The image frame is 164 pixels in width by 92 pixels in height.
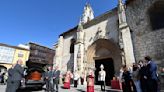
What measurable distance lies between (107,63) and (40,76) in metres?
7.00

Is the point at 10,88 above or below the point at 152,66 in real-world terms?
below

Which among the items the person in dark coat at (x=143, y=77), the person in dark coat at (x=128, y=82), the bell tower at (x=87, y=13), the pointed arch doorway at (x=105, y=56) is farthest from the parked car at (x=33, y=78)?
the bell tower at (x=87, y=13)

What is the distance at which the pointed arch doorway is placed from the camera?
39.7 feet

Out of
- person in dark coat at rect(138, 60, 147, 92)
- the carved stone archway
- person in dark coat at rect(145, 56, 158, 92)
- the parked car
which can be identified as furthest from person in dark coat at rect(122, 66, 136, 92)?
the carved stone archway

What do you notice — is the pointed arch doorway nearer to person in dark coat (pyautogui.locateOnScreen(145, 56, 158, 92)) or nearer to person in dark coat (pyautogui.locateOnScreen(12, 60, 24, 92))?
person in dark coat (pyautogui.locateOnScreen(145, 56, 158, 92))

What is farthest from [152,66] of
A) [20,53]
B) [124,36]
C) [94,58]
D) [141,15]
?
[20,53]

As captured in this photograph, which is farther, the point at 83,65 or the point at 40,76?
the point at 83,65

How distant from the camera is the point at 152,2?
33.4ft

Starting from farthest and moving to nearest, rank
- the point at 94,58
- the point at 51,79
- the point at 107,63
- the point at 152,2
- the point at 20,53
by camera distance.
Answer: the point at 20,53 < the point at 94,58 < the point at 107,63 < the point at 152,2 < the point at 51,79

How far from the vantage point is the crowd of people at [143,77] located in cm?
479

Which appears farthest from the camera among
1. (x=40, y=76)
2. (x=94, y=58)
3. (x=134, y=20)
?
(x=94, y=58)

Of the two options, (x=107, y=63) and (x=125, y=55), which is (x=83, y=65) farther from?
(x=125, y=55)

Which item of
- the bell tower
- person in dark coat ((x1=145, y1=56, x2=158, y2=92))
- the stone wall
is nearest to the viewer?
person in dark coat ((x1=145, y1=56, x2=158, y2=92))

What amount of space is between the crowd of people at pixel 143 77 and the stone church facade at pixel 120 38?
12.3ft
